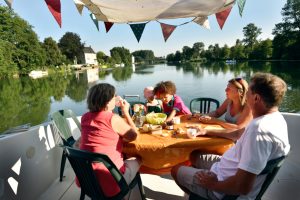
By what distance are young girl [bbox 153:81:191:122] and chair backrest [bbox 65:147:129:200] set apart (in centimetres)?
147

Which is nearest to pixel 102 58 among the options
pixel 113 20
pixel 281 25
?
pixel 281 25

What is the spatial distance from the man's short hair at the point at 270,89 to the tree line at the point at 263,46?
172 feet

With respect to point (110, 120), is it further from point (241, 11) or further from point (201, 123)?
point (241, 11)

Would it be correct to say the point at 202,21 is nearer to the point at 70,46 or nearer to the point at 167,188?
the point at 167,188

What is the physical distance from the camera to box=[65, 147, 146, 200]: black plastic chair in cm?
140

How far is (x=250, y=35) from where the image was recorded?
68.8 meters

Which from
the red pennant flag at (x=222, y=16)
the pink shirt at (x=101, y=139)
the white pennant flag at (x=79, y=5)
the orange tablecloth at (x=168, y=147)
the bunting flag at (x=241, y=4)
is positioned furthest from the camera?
the red pennant flag at (x=222, y=16)

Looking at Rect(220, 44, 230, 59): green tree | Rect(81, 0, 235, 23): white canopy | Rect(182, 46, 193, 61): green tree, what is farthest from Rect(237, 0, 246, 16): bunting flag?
Rect(182, 46, 193, 61): green tree

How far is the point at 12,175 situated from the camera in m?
2.15

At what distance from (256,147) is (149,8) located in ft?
8.44

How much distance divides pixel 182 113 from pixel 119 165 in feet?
4.65

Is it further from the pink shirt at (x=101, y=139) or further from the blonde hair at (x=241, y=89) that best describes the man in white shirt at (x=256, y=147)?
the blonde hair at (x=241, y=89)

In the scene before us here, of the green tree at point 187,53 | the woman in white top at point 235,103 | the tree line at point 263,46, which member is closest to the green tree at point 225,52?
the tree line at point 263,46

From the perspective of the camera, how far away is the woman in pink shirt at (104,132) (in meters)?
1.58
